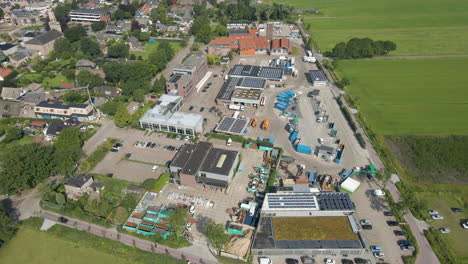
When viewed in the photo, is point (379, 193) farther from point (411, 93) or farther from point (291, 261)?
point (411, 93)

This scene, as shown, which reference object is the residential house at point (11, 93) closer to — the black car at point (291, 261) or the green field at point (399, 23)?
the black car at point (291, 261)

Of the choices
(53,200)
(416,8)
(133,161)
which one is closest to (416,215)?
(133,161)

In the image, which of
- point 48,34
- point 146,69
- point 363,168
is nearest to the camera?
point 363,168

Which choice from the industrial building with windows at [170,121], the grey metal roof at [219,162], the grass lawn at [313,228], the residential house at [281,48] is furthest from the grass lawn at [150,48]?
the grass lawn at [313,228]

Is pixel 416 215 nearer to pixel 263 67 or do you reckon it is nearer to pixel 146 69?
pixel 263 67

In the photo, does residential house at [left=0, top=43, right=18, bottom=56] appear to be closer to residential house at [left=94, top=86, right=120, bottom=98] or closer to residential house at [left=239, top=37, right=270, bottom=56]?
residential house at [left=94, top=86, right=120, bottom=98]

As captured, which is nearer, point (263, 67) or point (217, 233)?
point (217, 233)

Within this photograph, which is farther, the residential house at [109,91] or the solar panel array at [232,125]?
the residential house at [109,91]
